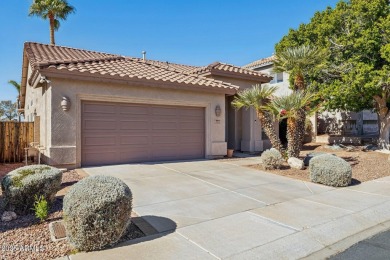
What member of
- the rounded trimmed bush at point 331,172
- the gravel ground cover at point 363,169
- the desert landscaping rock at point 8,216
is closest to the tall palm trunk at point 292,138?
the gravel ground cover at point 363,169

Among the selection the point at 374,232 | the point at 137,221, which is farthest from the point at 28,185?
the point at 374,232

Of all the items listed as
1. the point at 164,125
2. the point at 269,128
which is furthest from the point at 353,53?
the point at 164,125

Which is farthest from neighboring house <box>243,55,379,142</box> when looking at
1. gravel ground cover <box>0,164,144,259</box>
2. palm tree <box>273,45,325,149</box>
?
gravel ground cover <box>0,164,144,259</box>

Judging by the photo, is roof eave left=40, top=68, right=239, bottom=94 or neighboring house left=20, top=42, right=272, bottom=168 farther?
neighboring house left=20, top=42, right=272, bottom=168

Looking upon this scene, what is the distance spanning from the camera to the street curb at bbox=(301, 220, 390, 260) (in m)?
4.18

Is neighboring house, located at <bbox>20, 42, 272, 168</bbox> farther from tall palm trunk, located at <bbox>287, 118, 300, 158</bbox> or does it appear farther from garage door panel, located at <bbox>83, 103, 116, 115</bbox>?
tall palm trunk, located at <bbox>287, 118, 300, 158</bbox>

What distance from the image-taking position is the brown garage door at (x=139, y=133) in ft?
35.4

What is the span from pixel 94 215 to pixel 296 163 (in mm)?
8863

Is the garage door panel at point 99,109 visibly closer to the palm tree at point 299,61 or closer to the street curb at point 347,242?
the palm tree at point 299,61

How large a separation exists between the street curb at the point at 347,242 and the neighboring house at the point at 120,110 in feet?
28.6

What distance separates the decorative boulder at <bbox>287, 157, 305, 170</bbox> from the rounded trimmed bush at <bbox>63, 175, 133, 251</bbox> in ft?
27.3

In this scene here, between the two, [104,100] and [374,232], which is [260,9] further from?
[374,232]

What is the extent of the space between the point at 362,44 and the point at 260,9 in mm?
6992

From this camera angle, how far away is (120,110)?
37.3 feet
